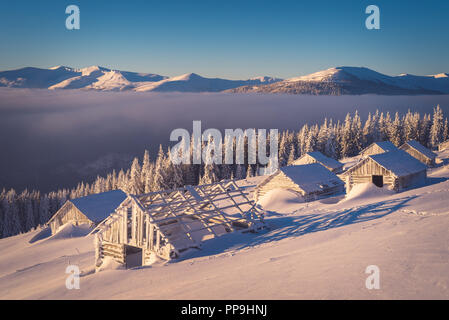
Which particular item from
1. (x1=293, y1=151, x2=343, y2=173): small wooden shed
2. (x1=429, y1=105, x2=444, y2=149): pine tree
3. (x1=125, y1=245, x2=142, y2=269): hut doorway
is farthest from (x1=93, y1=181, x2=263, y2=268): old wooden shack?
(x1=429, y1=105, x2=444, y2=149): pine tree

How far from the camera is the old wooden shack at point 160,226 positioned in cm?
1797

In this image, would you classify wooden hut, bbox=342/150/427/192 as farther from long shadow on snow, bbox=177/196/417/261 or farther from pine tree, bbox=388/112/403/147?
pine tree, bbox=388/112/403/147

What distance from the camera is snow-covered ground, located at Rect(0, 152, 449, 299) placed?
31.0 feet

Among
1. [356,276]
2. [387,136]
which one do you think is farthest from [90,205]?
[387,136]

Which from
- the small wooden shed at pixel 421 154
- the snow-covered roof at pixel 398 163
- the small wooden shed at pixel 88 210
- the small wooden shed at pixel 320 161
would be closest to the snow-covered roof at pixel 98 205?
the small wooden shed at pixel 88 210

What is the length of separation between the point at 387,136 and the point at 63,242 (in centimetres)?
9472

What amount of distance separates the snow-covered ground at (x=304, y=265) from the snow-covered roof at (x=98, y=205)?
53.4 ft

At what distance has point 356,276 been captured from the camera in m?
9.98

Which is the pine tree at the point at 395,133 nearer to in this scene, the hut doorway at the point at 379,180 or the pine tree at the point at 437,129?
the pine tree at the point at 437,129

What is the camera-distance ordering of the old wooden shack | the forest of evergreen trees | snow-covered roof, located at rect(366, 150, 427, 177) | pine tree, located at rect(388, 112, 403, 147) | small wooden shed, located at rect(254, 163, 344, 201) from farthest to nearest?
pine tree, located at rect(388, 112, 403, 147) < the forest of evergreen trees < small wooden shed, located at rect(254, 163, 344, 201) < snow-covered roof, located at rect(366, 150, 427, 177) < the old wooden shack

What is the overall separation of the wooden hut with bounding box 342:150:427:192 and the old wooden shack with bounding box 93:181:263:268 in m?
17.6

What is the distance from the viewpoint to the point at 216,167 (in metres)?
76.7

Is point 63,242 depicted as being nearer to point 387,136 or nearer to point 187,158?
point 187,158

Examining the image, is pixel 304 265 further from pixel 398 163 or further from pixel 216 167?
pixel 216 167
